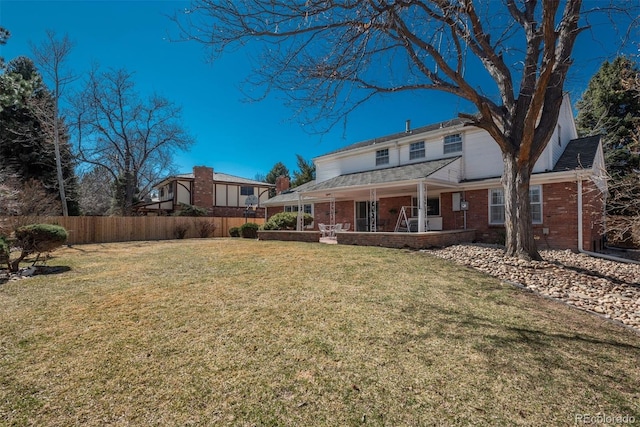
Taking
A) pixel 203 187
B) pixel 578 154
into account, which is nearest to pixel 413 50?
pixel 578 154

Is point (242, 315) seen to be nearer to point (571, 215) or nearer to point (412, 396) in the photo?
point (412, 396)

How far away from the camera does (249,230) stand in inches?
795

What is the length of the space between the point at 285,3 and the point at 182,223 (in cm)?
1946

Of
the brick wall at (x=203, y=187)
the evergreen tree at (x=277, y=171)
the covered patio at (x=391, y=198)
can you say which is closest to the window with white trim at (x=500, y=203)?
the covered patio at (x=391, y=198)

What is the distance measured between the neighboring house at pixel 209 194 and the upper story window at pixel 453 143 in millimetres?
16439

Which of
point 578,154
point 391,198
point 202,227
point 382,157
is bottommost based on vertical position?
point 202,227

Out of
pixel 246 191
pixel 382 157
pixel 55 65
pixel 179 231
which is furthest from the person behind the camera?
pixel 246 191

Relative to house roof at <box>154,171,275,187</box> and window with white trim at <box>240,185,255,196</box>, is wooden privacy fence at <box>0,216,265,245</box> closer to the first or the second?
house roof at <box>154,171,275,187</box>

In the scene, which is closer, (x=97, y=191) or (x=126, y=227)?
(x=126, y=227)

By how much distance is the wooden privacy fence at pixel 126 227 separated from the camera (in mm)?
16766

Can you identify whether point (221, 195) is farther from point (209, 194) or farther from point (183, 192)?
point (183, 192)

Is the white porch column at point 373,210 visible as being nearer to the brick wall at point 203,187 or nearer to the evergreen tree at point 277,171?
the brick wall at point 203,187

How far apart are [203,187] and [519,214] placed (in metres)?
25.9

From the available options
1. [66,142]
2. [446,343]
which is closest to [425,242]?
[446,343]
